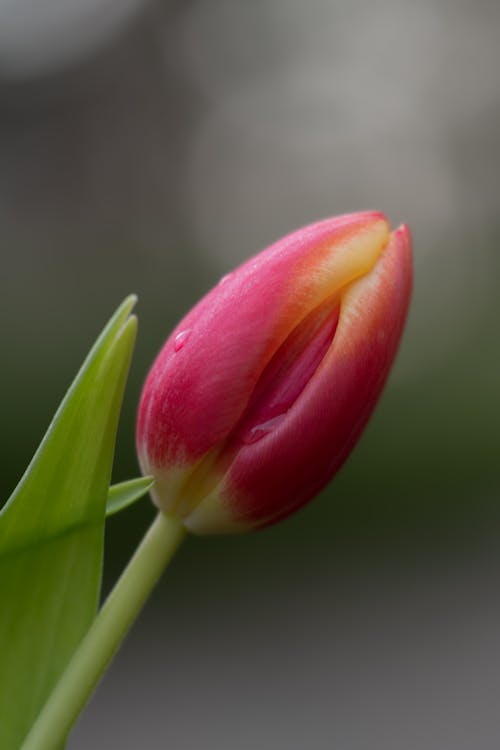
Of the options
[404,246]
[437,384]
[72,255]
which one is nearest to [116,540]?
[437,384]

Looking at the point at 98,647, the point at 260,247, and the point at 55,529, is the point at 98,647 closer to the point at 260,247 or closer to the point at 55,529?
the point at 55,529

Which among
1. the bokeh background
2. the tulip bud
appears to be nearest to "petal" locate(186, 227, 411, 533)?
the tulip bud

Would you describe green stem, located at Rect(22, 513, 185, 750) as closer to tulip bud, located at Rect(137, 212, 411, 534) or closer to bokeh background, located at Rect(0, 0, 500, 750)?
tulip bud, located at Rect(137, 212, 411, 534)

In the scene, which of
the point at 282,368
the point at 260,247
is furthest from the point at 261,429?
the point at 260,247

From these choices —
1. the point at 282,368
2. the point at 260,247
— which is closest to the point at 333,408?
the point at 282,368

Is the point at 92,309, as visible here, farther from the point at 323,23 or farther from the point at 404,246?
the point at 404,246

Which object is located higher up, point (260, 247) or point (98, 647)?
point (260, 247)

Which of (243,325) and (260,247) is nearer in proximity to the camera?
(243,325)
